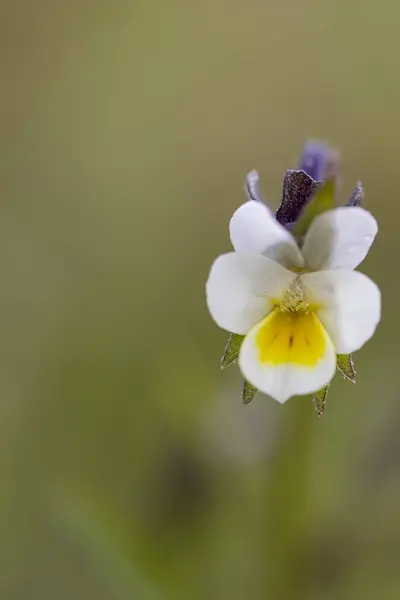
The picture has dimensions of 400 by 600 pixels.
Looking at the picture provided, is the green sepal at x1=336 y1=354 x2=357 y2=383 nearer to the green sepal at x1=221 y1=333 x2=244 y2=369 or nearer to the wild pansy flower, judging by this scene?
the wild pansy flower

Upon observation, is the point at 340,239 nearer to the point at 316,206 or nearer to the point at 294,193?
the point at 294,193

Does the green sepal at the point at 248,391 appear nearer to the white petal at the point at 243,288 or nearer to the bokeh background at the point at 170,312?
the white petal at the point at 243,288

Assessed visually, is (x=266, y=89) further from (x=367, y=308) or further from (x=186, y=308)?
(x=367, y=308)

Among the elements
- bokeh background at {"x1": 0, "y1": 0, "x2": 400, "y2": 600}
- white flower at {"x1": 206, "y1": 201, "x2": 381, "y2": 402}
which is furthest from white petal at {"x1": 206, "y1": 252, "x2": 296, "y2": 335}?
bokeh background at {"x1": 0, "y1": 0, "x2": 400, "y2": 600}

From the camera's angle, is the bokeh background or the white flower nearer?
the white flower

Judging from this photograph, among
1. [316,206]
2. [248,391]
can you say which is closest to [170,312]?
[316,206]

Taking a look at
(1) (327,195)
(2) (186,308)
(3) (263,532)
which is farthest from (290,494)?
(2) (186,308)

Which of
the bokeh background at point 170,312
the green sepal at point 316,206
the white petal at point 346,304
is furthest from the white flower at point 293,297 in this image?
the bokeh background at point 170,312
